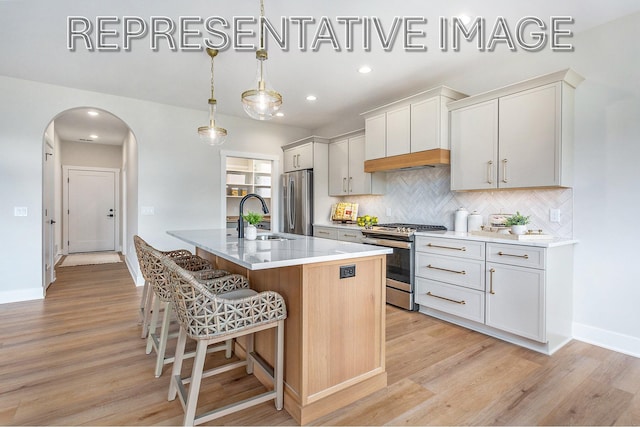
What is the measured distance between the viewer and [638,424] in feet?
5.66

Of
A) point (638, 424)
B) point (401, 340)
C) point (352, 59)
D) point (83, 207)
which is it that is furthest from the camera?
point (83, 207)

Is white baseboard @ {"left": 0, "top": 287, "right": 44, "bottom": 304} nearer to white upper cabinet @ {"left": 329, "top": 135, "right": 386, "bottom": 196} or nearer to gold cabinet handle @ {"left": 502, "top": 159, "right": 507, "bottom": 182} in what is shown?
white upper cabinet @ {"left": 329, "top": 135, "right": 386, "bottom": 196}

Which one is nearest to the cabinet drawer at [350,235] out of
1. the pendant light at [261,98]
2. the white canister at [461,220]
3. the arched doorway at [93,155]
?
the white canister at [461,220]

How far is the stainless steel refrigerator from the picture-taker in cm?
521

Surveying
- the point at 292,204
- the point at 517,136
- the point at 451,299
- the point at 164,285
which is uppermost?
the point at 517,136

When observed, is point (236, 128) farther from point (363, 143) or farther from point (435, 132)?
point (435, 132)

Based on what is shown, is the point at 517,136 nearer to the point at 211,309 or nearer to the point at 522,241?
the point at 522,241

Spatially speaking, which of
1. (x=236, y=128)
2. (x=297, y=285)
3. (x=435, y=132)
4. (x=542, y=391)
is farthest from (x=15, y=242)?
(x=542, y=391)

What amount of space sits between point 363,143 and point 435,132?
4.45ft

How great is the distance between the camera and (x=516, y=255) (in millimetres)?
2662

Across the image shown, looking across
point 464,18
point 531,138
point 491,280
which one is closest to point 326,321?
point 491,280

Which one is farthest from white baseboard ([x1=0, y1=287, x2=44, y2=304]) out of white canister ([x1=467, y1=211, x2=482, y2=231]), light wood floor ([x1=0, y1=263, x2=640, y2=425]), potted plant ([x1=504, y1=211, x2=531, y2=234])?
potted plant ([x1=504, y1=211, x2=531, y2=234])

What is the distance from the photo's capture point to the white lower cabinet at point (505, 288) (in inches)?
100.0

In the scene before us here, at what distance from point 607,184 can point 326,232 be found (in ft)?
10.5
